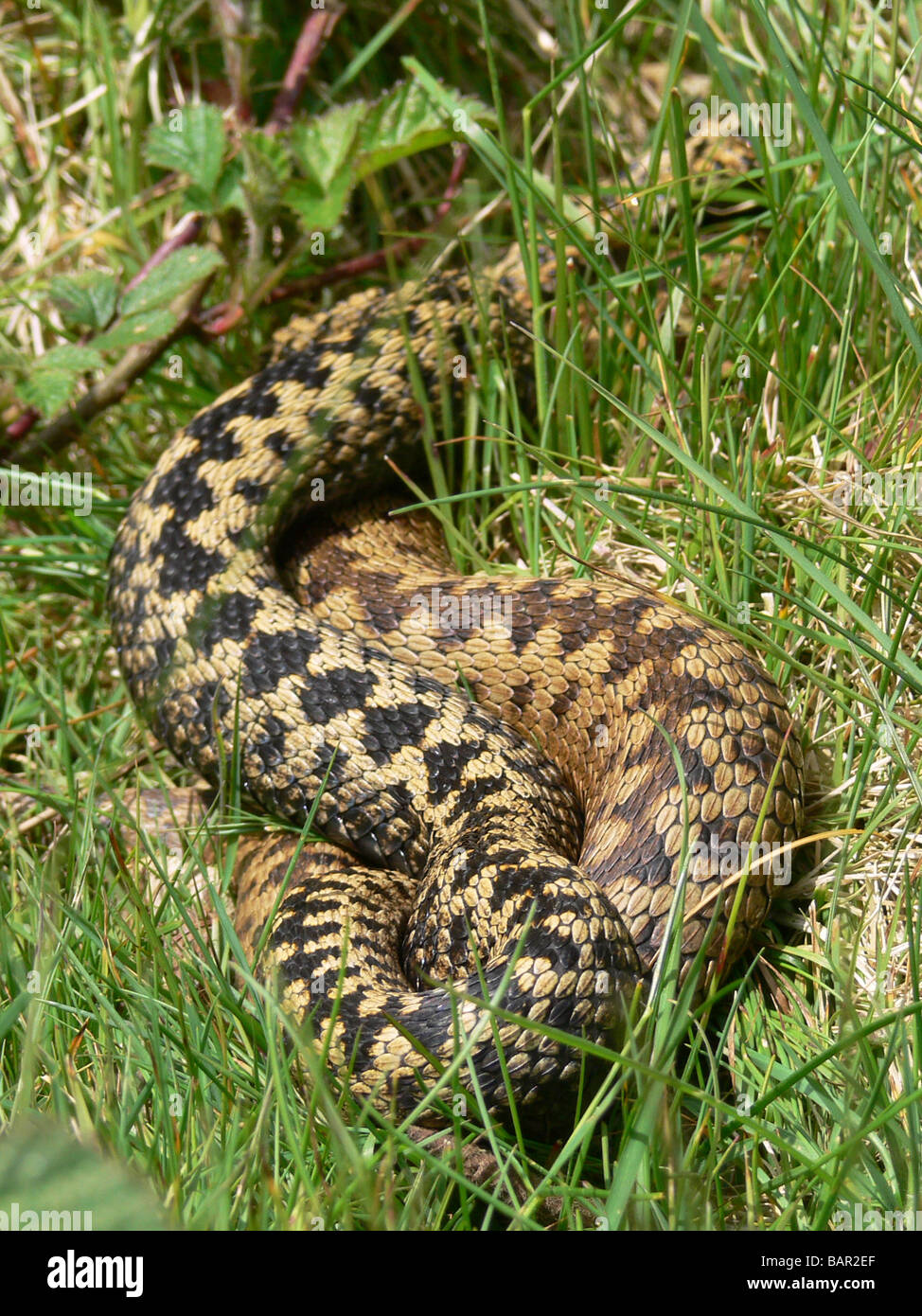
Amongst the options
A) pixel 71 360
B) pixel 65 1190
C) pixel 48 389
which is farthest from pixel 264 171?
pixel 65 1190

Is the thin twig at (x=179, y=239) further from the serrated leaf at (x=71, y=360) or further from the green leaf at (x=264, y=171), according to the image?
the serrated leaf at (x=71, y=360)

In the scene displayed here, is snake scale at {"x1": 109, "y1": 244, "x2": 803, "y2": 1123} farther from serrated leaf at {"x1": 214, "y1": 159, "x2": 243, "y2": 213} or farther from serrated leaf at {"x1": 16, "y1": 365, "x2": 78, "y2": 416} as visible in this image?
serrated leaf at {"x1": 214, "y1": 159, "x2": 243, "y2": 213}

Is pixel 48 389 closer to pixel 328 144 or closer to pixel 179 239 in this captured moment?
pixel 179 239

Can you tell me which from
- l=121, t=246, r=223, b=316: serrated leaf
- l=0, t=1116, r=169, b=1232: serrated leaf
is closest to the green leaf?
l=121, t=246, r=223, b=316: serrated leaf

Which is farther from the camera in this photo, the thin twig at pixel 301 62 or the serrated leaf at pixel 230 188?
the thin twig at pixel 301 62

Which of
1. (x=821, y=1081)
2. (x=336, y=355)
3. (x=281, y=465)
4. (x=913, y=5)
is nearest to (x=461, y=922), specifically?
(x=821, y=1081)

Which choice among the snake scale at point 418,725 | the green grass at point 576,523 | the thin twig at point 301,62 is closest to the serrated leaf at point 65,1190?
the green grass at point 576,523
